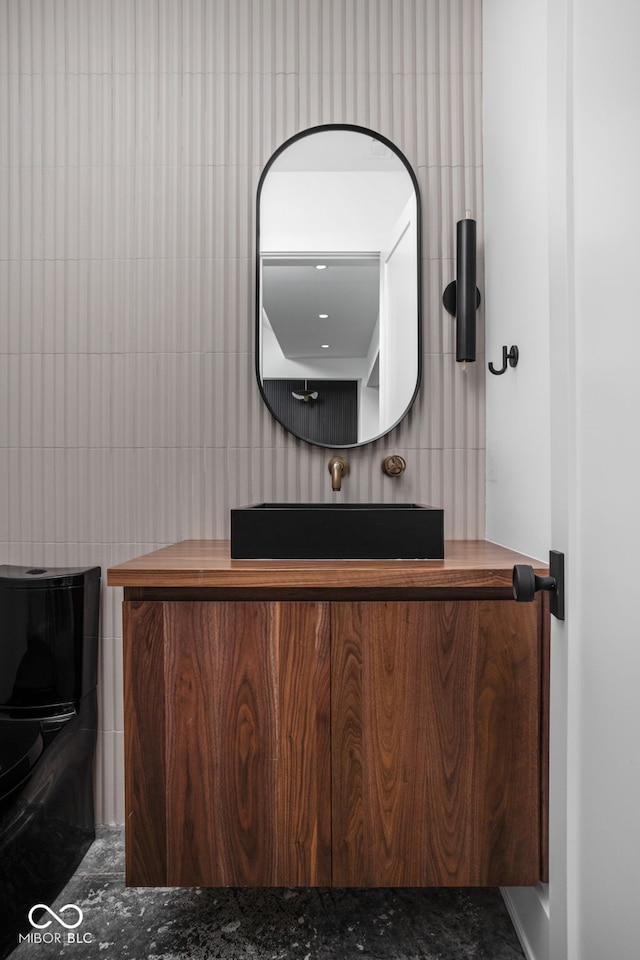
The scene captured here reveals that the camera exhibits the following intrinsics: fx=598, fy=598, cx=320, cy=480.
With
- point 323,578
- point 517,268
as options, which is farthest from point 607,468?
point 517,268

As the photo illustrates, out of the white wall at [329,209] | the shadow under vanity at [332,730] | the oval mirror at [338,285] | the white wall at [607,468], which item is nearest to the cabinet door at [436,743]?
the shadow under vanity at [332,730]

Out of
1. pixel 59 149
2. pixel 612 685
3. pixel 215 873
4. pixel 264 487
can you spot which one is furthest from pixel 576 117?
pixel 59 149

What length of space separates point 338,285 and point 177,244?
49 cm

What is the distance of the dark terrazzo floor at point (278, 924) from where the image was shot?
1.32 m

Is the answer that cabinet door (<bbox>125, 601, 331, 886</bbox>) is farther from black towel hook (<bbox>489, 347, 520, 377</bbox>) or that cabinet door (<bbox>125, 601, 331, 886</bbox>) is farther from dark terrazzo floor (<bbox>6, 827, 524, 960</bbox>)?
black towel hook (<bbox>489, 347, 520, 377</bbox>)

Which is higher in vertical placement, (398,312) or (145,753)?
(398,312)

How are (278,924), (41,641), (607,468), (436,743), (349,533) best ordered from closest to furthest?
(607,468)
(436,743)
(349,533)
(278,924)
(41,641)

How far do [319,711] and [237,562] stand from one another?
348 mm

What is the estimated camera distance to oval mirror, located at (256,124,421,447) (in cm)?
172

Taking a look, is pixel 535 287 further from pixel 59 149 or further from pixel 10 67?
pixel 10 67

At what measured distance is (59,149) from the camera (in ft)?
5.74

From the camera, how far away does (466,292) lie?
5.30 feet

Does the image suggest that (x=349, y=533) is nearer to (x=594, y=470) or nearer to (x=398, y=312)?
(x=594, y=470)

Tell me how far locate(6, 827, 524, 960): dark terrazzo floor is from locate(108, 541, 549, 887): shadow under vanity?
284 mm
